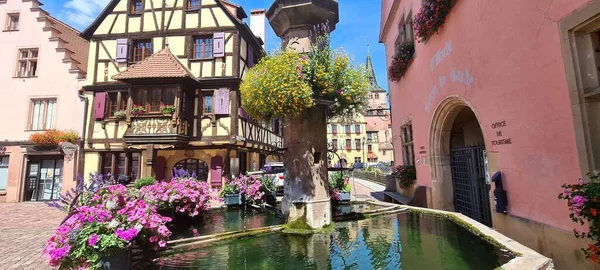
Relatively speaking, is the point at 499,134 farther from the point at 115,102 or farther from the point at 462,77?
the point at 115,102

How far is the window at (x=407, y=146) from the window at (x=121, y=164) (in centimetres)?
1289


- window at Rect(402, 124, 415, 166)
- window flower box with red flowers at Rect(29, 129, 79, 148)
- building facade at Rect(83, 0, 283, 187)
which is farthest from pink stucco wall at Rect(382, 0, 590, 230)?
window flower box with red flowers at Rect(29, 129, 79, 148)

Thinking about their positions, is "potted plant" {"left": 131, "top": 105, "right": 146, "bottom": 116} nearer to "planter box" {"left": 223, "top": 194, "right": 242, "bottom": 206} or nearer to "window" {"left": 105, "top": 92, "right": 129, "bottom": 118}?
"window" {"left": 105, "top": 92, "right": 129, "bottom": 118}

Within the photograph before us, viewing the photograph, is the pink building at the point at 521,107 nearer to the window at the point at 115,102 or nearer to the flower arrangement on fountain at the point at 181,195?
the flower arrangement on fountain at the point at 181,195

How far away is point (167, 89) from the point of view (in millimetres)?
13617

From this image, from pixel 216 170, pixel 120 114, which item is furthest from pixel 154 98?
pixel 216 170

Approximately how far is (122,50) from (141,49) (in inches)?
33.5

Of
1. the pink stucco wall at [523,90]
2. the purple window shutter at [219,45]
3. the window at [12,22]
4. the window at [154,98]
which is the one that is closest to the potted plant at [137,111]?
the window at [154,98]

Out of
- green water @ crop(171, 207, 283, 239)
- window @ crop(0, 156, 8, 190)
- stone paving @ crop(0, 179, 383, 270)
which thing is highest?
window @ crop(0, 156, 8, 190)

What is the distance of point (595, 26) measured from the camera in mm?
3041

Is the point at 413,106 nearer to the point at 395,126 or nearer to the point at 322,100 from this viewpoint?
the point at 395,126

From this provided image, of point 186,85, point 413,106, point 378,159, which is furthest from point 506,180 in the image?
point 378,159

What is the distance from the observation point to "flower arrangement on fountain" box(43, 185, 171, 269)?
292cm

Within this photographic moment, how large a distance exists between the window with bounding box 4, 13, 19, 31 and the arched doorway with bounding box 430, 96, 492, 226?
21387 millimetres
